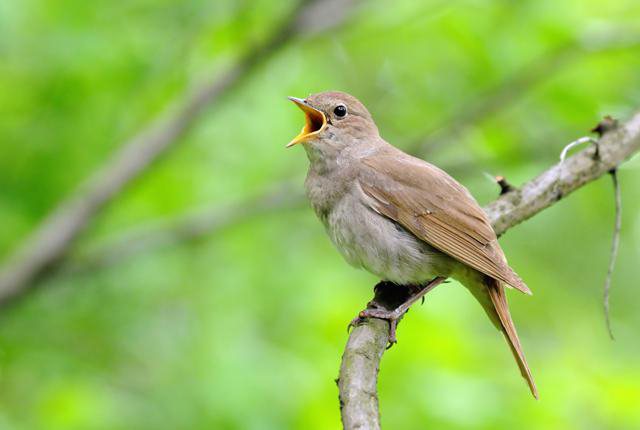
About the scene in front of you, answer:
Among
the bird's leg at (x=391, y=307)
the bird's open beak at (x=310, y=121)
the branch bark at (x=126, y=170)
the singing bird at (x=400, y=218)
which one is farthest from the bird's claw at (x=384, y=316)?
the branch bark at (x=126, y=170)

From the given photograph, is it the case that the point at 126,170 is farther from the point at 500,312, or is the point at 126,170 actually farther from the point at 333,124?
the point at 500,312

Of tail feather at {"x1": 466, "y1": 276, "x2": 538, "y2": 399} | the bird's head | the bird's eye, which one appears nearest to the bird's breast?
tail feather at {"x1": 466, "y1": 276, "x2": 538, "y2": 399}

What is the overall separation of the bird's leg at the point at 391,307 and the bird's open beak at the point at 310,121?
994 mm

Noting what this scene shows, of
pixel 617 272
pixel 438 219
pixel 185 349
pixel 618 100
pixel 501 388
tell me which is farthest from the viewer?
pixel 617 272

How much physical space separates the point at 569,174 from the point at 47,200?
4293mm

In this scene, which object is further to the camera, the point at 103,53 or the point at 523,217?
the point at 103,53

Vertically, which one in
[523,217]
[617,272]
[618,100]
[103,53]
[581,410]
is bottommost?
[581,410]

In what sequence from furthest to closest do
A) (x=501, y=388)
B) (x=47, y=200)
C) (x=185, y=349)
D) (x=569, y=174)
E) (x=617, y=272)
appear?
(x=617, y=272), (x=47, y=200), (x=185, y=349), (x=501, y=388), (x=569, y=174)

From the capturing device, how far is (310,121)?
5.87 metres

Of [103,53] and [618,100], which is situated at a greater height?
[103,53]

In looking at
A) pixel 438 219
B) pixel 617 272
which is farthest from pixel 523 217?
pixel 617 272

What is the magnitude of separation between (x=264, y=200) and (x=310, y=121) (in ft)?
4.55

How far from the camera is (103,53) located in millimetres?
6793

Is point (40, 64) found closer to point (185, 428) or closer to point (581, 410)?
point (185, 428)
